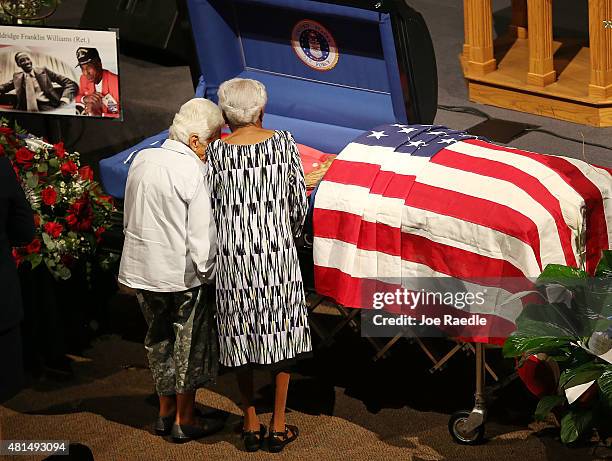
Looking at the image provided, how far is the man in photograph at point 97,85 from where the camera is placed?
5.44 metres

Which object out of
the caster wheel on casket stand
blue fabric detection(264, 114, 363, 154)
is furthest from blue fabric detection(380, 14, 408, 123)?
the caster wheel on casket stand

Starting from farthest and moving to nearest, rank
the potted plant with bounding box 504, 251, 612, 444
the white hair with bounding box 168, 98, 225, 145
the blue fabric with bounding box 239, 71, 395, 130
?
the blue fabric with bounding box 239, 71, 395, 130 < the white hair with bounding box 168, 98, 225, 145 < the potted plant with bounding box 504, 251, 612, 444

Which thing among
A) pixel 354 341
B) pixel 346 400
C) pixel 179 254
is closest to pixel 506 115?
pixel 354 341

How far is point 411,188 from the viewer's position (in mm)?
4312

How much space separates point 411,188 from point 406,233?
0.16m

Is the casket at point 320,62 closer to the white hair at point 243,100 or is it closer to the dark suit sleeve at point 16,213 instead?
the white hair at point 243,100

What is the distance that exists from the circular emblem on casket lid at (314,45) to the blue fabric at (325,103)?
0.10 m

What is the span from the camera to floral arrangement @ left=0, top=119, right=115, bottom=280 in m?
4.89

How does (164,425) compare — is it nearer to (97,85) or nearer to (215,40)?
(97,85)

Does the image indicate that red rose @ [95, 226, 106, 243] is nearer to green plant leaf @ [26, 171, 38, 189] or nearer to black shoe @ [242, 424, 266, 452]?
green plant leaf @ [26, 171, 38, 189]

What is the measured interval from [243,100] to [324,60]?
49.4 inches

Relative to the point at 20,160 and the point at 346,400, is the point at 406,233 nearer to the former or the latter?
the point at 346,400

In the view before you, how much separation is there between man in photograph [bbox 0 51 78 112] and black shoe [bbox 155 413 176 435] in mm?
1595

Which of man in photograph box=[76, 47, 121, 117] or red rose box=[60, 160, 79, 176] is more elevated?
man in photograph box=[76, 47, 121, 117]
